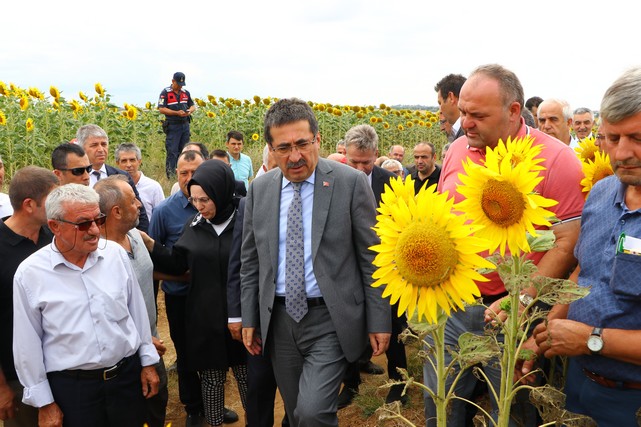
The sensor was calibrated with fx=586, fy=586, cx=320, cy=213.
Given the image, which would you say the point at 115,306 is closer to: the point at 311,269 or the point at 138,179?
the point at 311,269

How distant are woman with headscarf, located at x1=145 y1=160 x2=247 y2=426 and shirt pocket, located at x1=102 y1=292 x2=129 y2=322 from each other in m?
0.85

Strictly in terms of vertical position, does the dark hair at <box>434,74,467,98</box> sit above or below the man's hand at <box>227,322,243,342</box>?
above

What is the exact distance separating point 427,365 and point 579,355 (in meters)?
0.84

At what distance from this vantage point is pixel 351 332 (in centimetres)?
309

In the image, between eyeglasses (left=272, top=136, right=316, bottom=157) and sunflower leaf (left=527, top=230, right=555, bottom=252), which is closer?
sunflower leaf (left=527, top=230, right=555, bottom=252)

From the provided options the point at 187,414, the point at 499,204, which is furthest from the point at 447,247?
the point at 187,414

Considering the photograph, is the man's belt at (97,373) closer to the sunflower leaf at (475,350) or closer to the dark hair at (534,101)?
the sunflower leaf at (475,350)

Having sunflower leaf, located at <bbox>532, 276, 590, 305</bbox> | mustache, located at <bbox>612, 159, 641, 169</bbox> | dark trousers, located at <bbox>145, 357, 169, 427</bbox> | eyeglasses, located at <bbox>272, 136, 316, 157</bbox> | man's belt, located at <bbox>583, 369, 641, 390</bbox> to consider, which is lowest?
dark trousers, located at <bbox>145, 357, 169, 427</bbox>

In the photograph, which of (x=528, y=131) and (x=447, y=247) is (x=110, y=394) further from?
(x=528, y=131)

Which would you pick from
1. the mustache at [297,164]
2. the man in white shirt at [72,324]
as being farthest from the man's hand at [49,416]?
the mustache at [297,164]

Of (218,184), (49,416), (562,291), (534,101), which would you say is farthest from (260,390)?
(534,101)

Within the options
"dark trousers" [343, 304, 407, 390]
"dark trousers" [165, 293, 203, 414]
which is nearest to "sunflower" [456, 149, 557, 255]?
"dark trousers" [165, 293, 203, 414]

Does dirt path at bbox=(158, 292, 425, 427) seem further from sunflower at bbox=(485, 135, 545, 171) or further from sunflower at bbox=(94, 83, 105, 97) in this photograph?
sunflower at bbox=(94, 83, 105, 97)

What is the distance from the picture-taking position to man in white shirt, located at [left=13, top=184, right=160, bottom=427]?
9.30 feet
